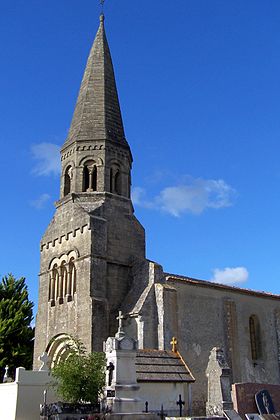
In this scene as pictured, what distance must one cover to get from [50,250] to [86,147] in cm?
593

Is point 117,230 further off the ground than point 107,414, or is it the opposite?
point 117,230

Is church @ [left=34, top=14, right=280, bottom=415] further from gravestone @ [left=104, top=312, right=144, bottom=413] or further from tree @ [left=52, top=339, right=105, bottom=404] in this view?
gravestone @ [left=104, top=312, right=144, bottom=413]

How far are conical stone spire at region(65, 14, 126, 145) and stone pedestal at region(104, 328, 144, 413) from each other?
14.3m

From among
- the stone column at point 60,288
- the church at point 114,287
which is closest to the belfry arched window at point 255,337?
the church at point 114,287

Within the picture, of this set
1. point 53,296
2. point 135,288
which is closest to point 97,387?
point 135,288

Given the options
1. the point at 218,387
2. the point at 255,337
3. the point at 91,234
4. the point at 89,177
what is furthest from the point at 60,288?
the point at 218,387

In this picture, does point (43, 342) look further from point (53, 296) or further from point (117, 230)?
point (117, 230)

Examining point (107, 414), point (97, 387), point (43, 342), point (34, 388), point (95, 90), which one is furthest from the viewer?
point (95, 90)

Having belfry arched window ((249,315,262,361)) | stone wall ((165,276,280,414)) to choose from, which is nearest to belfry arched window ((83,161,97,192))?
stone wall ((165,276,280,414))

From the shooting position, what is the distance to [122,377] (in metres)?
16.9

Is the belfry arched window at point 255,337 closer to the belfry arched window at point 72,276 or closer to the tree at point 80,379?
the belfry arched window at point 72,276

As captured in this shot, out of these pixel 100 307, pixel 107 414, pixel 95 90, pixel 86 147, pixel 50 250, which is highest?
pixel 95 90

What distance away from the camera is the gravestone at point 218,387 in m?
18.0

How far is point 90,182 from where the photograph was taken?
28.4 m
